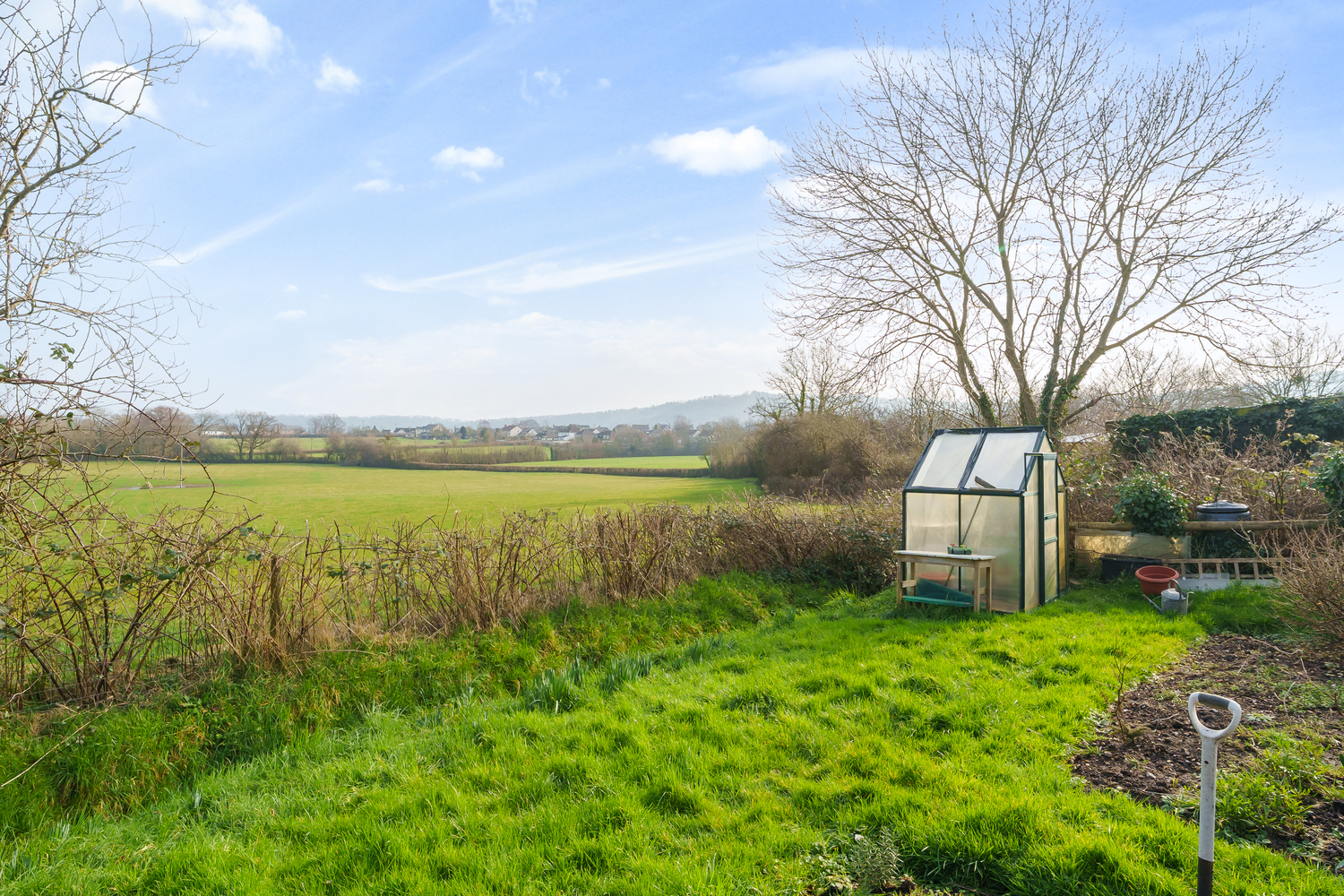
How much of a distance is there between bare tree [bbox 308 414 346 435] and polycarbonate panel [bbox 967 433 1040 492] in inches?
1754

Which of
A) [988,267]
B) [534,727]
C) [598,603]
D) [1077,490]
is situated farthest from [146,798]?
[988,267]

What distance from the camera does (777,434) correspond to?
26.2 metres

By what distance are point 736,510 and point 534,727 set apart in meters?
5.89

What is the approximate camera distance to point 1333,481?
24.2ft

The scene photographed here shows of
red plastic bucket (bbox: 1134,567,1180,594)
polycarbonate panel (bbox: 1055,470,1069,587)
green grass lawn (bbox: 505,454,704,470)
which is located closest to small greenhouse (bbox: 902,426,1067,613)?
polycarbonate panel (bbox: 1055,470,1069,587)

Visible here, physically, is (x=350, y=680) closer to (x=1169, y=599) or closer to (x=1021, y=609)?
(x=1021, y=609)

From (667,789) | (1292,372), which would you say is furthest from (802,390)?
(667,789)

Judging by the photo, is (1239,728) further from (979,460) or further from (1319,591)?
(979,460)

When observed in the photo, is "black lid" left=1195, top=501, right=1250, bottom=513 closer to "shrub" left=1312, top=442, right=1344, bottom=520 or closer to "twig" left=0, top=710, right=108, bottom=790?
"shrub" left=1312, top=442, right=1344, bottom=520

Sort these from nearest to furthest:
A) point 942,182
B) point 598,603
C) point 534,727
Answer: point 534,727 < point 598,603 < point 942,182

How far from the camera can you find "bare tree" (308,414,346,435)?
45406 millimetres

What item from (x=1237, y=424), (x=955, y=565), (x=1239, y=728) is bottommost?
(x=1239, y=728)

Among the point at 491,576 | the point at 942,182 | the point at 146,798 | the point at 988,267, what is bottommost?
the point at 146,798

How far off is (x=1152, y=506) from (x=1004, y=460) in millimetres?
2402
